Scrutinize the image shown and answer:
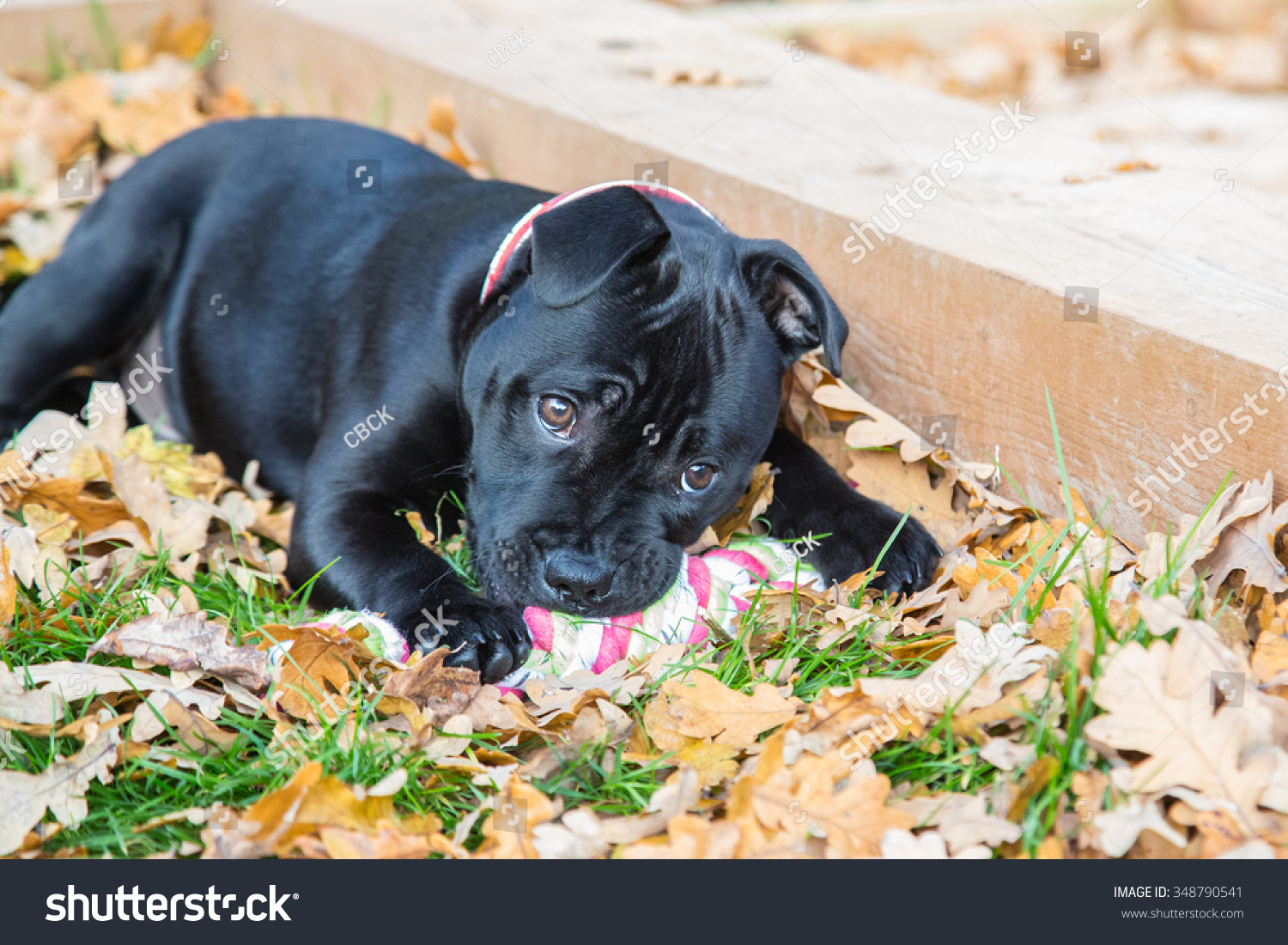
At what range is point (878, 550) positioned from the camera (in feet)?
10.6

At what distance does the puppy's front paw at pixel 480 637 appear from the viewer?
2840 mm

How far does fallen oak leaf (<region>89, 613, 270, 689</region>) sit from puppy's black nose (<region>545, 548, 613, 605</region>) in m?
0.69

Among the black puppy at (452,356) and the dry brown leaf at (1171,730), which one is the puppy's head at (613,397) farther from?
the dry brown leaf at (1171,730)

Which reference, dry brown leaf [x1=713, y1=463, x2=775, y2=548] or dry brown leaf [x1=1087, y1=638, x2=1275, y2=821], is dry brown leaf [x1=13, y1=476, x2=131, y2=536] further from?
dry brown leaf [x1=1087, y1=638, x2=1275, y2=821]

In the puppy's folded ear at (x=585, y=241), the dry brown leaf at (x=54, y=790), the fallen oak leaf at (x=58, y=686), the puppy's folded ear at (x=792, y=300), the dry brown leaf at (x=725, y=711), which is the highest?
the puppy's folded ear at (x=585, y=241)

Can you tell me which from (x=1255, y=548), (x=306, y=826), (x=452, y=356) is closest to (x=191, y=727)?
(x=306, y=826)

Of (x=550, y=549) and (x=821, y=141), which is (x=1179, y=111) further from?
(x=550, y=549)

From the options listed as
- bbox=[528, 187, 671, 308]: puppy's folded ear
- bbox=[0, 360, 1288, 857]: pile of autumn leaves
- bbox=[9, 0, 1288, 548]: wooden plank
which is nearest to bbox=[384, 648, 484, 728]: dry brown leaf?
bbox=[0, 360, 1288, 857]: pile of autumn leaves

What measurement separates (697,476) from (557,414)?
41 centimetres

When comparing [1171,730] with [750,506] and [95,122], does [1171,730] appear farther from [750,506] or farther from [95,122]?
[95,122]

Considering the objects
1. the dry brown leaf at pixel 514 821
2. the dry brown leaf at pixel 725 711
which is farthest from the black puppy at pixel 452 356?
the dry brown leaf at pixel 514 821

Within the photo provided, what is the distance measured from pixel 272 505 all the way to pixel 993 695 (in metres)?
2.44

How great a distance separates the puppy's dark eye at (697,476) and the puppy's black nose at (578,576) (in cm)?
37
